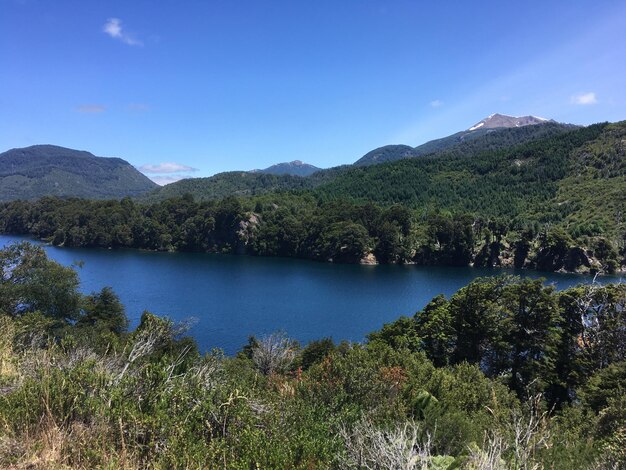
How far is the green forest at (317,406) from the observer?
16.9 feet

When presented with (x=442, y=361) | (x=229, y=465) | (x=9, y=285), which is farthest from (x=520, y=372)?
(x=9, y=285)

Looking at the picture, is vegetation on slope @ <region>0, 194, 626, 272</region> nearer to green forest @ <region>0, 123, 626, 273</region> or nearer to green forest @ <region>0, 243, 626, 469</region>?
green forest @ <region>0, 123, 626, 273</region>

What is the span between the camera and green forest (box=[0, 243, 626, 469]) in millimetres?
5141

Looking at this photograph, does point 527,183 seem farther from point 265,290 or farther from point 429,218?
point 265,290

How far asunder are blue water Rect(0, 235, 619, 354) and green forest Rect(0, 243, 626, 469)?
17.9 metres

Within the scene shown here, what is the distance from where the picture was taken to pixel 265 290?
63.3 meters

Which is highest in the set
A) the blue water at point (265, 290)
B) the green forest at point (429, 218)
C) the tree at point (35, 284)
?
the green forest at point (429, 218)

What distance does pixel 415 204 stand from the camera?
441 ft

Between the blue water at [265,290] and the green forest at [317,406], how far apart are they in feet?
58.6

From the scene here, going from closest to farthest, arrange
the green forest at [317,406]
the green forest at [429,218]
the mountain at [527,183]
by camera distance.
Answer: the green forest at [317,406]
the green forest at [429,218]
the mountain at [527,183]

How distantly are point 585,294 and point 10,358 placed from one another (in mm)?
29577

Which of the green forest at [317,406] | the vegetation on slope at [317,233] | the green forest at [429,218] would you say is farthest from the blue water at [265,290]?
the green forest at [317,406]

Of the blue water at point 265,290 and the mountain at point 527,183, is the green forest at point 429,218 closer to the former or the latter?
the mountain at point 527,183

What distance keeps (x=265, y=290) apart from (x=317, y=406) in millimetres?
54937
